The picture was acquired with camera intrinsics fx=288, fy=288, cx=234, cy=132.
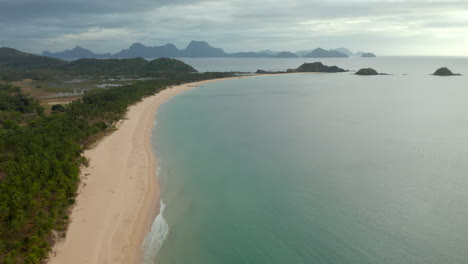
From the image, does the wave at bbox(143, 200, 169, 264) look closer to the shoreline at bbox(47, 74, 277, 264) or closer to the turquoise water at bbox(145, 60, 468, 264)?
the turquoise water at bbox(145, 60, 468, 264)

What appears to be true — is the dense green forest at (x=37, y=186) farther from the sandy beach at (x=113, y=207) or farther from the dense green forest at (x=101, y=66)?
the dense green forest at (x=101, y=66)

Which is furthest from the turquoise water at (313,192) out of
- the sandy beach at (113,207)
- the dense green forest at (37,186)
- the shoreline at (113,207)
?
the dense green forest at (37,186)

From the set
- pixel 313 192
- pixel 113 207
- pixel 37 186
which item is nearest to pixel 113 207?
pixel 113 207

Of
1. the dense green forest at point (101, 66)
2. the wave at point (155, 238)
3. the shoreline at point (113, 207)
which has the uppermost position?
the dense green forest at point (101, 66)

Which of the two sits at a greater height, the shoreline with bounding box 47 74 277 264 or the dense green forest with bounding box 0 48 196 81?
the dense green forest with bounding box 0 48 196 81

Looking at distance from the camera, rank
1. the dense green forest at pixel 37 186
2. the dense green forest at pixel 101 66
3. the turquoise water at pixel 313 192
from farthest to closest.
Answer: the dense green forest at pixel 101 66, the turquoise water at pixel 313 192, the dense green forest at pixel 37 186

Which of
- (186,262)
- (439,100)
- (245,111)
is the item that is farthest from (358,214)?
(439,100)

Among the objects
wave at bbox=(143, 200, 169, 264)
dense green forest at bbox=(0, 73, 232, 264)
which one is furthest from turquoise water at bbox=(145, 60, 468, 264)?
dense green forest at bbox=(0, 73, 232, 264)
